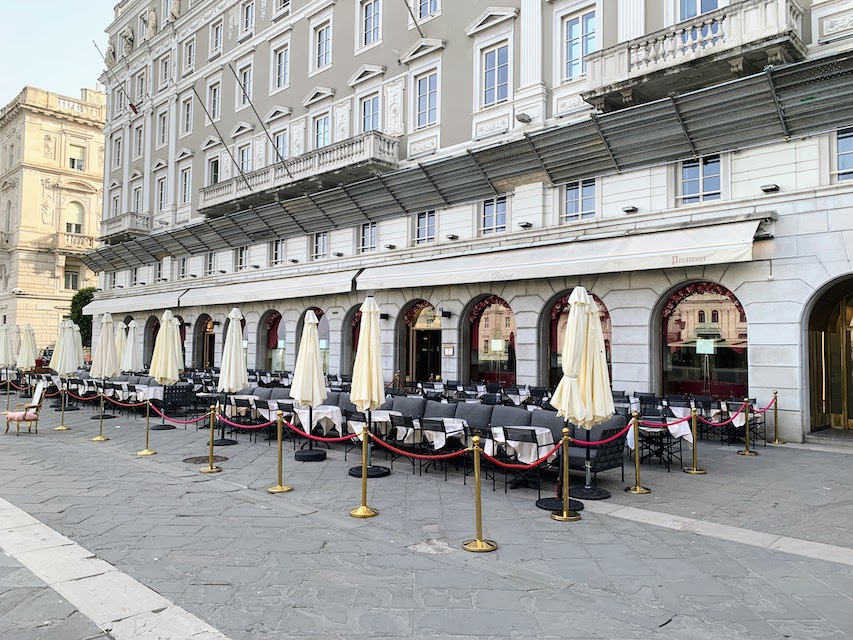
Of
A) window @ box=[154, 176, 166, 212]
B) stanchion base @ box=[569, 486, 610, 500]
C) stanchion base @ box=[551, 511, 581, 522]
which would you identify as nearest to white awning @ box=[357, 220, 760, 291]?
stanchion base @ box=[569, 486, 610, 500]

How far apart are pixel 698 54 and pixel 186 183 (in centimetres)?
2739

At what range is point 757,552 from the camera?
20.3ft

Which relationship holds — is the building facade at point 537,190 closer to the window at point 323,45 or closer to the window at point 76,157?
the window at point 323,45

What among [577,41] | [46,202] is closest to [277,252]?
[577,41]

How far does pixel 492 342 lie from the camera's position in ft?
A: 63.6

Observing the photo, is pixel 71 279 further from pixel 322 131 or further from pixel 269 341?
pixel 322 131

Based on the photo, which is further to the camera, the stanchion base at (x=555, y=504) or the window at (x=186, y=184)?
the window at (x=186, y=184)

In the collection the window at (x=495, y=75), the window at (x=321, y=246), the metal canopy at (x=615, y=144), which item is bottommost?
the window at (x=321, y=246)

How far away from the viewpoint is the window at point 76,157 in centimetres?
5219

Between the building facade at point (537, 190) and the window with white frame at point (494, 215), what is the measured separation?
7 cm

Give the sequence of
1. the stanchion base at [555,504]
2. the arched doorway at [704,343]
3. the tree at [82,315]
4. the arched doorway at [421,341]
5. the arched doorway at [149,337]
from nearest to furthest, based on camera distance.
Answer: the stanchion base at [555,504]
the arched doorway at [704,343]
the arched doorway at [421,341]
the arched doorway at [149,337]
the tree at [82,315]

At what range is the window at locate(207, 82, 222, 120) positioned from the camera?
103 ft

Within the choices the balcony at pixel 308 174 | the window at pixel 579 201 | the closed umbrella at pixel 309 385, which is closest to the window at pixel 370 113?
the balcony at pixel 308 174

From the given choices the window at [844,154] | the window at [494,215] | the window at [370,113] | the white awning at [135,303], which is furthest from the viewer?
the white awning at [135,303]
